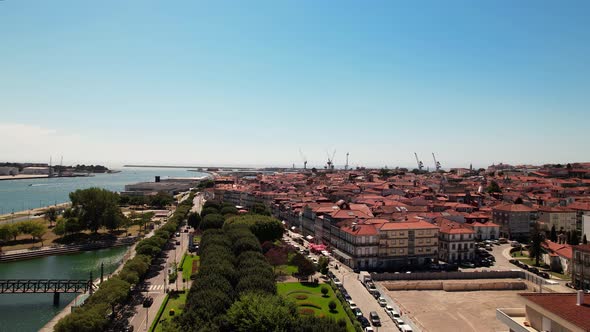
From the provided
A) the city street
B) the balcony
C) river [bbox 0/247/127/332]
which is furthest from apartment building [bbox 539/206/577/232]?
river [bbox 0/247/127/332]

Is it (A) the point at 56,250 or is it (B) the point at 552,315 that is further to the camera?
(A) the point at 56,250

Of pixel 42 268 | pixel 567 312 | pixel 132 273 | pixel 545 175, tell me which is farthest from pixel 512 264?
pixel 545 175

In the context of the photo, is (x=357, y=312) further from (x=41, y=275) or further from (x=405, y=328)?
(x=41, y=275)

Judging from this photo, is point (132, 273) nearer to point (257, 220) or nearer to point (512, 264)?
point (257, 220)

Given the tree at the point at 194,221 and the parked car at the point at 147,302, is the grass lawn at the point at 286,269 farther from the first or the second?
the tree at the point at 194,221

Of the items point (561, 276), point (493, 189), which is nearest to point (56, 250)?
point (561, 276)

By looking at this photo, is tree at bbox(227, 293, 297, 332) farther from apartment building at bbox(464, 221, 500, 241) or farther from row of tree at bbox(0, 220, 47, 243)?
row of tree at bbox(0, 220, 47, 243)
